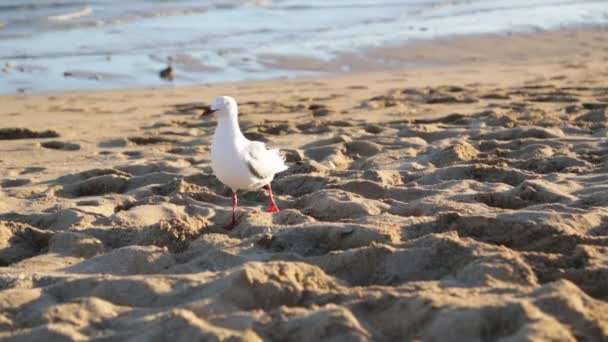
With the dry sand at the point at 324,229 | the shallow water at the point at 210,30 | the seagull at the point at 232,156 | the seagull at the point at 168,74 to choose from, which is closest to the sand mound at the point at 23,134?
the dry sand at the point at 324,229

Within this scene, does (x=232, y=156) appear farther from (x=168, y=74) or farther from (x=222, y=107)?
(x=168, y=74)

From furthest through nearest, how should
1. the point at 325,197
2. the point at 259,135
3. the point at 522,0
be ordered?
the point at 522,0 < the point at 259,135 < the point at 325,197

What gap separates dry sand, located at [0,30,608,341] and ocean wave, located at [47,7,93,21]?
10815 millimetres

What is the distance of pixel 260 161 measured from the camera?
4.85 meters

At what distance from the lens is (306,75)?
12.5 m

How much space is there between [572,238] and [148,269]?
6.43 feet

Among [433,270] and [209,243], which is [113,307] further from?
[433,270]

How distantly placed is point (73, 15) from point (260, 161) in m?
15.9

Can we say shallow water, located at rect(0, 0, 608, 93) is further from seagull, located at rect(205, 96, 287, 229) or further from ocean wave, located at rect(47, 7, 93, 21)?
seagull, located at rect(205, 96, 287, 229)

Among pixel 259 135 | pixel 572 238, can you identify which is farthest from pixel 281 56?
pixel 572 238

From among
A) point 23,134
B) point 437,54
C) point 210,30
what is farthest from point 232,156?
point 210,30

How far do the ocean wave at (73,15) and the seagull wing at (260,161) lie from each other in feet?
49.7

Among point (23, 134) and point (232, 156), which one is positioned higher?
point (232, 156)

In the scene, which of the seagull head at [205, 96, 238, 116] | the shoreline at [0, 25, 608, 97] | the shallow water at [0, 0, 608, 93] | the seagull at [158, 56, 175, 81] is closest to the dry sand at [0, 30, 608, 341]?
the seagull head at [205, 96, 238, 116]
